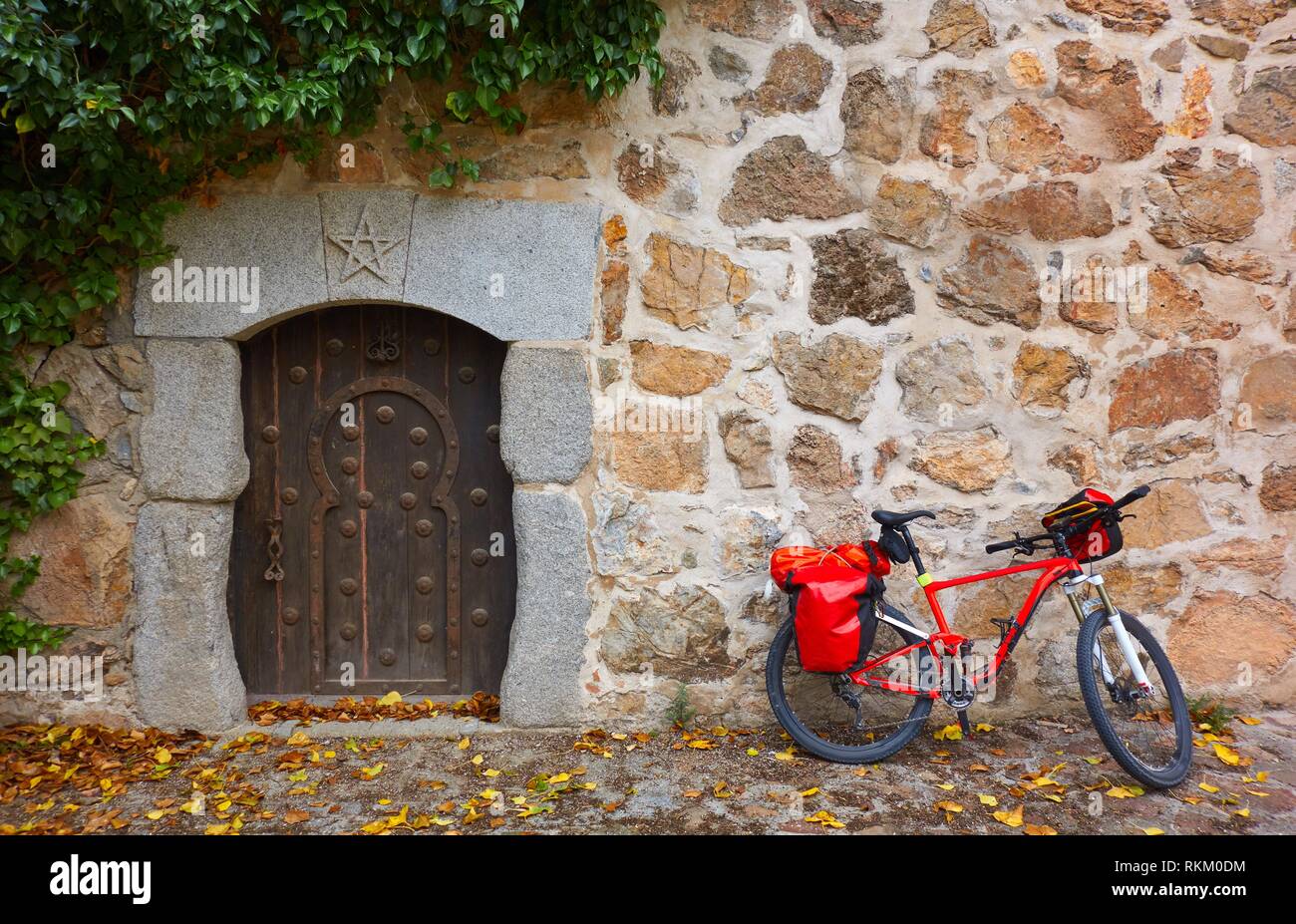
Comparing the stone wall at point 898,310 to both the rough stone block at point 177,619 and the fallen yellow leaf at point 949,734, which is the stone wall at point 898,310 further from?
the fallen yellow leaf at point 949,734

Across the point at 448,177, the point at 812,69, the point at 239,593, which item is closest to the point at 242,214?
the point at 448,177

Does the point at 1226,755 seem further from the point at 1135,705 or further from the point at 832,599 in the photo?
the point at 832,599

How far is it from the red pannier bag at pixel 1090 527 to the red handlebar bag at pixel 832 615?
698 millimetres

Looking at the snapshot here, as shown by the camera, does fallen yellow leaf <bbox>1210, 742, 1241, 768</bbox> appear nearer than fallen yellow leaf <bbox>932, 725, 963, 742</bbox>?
Yes

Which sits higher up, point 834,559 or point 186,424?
point 186,424

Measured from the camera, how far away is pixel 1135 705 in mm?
2861

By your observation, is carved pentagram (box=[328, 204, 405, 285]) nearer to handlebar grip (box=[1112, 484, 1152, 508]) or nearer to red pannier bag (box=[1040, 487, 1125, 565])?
red pannier bag (box=[1040, 487, 1125, 565])

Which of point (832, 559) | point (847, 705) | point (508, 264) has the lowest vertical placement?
point (847, 705)

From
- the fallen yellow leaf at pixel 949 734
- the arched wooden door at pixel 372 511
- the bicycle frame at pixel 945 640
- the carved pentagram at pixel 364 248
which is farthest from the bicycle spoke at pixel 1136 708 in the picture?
the carved pentagram at pixel 364 248

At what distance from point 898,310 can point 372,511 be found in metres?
2.21

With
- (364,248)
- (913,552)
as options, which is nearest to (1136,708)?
(913,552)

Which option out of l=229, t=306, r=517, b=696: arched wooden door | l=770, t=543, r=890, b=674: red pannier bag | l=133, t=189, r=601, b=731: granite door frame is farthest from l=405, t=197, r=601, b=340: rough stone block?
l=770, t=543, r=890, b=674: red pannier bag

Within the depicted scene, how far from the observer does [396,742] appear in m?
3.09

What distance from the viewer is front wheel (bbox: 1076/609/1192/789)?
2756mm
